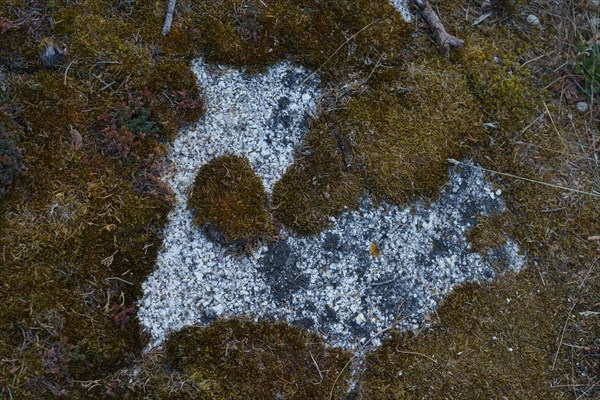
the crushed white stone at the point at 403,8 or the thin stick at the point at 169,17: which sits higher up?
the crushed white stone at the point at 403,8

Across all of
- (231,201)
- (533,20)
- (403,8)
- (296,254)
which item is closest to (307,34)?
(403,8)

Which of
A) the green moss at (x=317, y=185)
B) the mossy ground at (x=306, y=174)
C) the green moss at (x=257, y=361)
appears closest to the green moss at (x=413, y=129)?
the mossy ground at (x=306, y=174)

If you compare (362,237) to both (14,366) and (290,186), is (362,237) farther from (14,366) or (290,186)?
(14,366)

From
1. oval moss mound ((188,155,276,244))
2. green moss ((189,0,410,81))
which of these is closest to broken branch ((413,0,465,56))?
green moss ((189,0,410,81))

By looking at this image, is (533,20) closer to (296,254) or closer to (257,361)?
(296,254)

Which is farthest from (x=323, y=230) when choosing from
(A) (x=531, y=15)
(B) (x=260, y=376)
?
(A) (x=531, y=15)

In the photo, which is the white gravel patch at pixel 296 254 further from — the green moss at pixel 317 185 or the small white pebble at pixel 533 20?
the small white pebble at pixel 533 20
